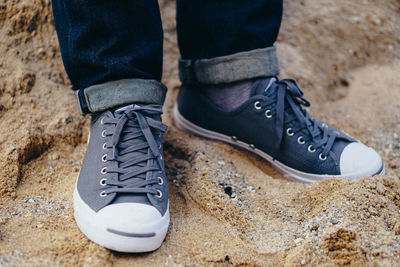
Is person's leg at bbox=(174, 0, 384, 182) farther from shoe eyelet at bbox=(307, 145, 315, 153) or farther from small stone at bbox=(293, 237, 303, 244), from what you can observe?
small stone at bbox=(293, 237, 303, 244)

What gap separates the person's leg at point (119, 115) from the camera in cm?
100

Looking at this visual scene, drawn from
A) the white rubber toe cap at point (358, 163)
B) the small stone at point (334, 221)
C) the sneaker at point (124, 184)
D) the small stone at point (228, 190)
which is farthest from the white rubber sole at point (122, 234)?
the white rubber toe cap at point (358, 163)

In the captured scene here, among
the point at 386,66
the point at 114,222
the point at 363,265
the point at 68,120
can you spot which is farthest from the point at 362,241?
the point at 386,66

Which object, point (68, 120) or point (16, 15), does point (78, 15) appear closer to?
point (68, 120)

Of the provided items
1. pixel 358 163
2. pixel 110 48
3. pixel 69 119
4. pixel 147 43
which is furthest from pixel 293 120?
pixel 69 119

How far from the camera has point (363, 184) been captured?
1.20 meters

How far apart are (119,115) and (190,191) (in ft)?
1.15

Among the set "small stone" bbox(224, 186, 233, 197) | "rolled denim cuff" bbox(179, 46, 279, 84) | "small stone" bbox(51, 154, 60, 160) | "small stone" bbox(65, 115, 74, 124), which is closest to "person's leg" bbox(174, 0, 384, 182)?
"rolled denim cuff" bbox(179, 46, 279, 84)

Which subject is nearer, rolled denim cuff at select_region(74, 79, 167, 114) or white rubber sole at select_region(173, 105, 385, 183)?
rolled denim cuff at select_region(74, 79, 167, 114)

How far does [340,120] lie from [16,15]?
5.10 feet

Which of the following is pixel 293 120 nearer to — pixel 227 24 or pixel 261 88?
pixel 261 88

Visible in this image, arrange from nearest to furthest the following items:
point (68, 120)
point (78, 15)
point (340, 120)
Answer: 1. point (78, 15)
2. point (68, 120)
3. point (340, 120)

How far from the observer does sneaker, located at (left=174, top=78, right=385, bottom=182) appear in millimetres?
1353

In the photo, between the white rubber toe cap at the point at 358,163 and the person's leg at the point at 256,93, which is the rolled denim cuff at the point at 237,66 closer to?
the person's leg at the point at 256,93
